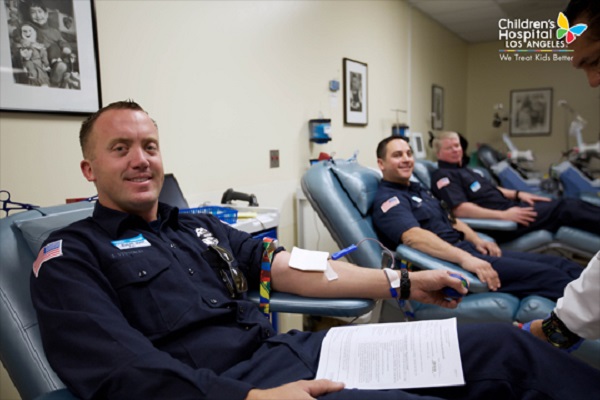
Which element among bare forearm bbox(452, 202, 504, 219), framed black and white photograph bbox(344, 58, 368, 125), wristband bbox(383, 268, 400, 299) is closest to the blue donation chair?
bare forearm bbox(452, 202, 504, 219)

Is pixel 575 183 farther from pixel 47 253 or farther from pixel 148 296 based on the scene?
pixel 47 253

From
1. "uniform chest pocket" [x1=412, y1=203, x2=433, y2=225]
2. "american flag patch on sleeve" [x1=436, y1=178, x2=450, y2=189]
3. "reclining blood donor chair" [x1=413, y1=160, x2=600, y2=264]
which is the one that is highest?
"american flag patch on sleeve" [x1=436, y1=178, x2=450, y2=189]

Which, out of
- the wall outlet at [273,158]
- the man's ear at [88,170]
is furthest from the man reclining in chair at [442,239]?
the man's ear at [88,170]

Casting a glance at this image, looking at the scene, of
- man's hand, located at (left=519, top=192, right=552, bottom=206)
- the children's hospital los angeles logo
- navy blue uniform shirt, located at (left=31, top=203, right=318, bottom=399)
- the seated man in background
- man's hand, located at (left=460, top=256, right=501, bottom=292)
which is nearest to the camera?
navy blue uniform shirt, located at (left=31, top=203, right=318, bottom=399)

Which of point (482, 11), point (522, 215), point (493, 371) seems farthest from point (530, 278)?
point (482, 11)

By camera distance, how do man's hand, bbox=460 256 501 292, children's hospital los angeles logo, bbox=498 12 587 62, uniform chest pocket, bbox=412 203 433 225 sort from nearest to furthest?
man's hand, bbox=460 256 501 292 < uniform chest pocket, bbox=412 203 433 225 < children's hospital los angeles logo, bbox=498 12 587 62

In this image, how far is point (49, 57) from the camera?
5.12ft

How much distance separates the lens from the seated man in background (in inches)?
106

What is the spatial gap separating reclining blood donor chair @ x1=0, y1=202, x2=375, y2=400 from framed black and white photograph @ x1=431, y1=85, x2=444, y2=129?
469 centimetres

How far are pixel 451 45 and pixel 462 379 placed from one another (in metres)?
5.89

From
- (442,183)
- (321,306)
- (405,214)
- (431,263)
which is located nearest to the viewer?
(321,306)

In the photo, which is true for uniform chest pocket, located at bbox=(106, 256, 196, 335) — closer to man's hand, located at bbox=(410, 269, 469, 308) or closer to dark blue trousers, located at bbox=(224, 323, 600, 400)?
dark blue trousers, located at bbox=(224, 323, 600, 400)

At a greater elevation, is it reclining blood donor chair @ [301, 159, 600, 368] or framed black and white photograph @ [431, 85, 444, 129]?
framed black and white photograph @ [431, 85, 444, 129]

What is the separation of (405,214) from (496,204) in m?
1.39
